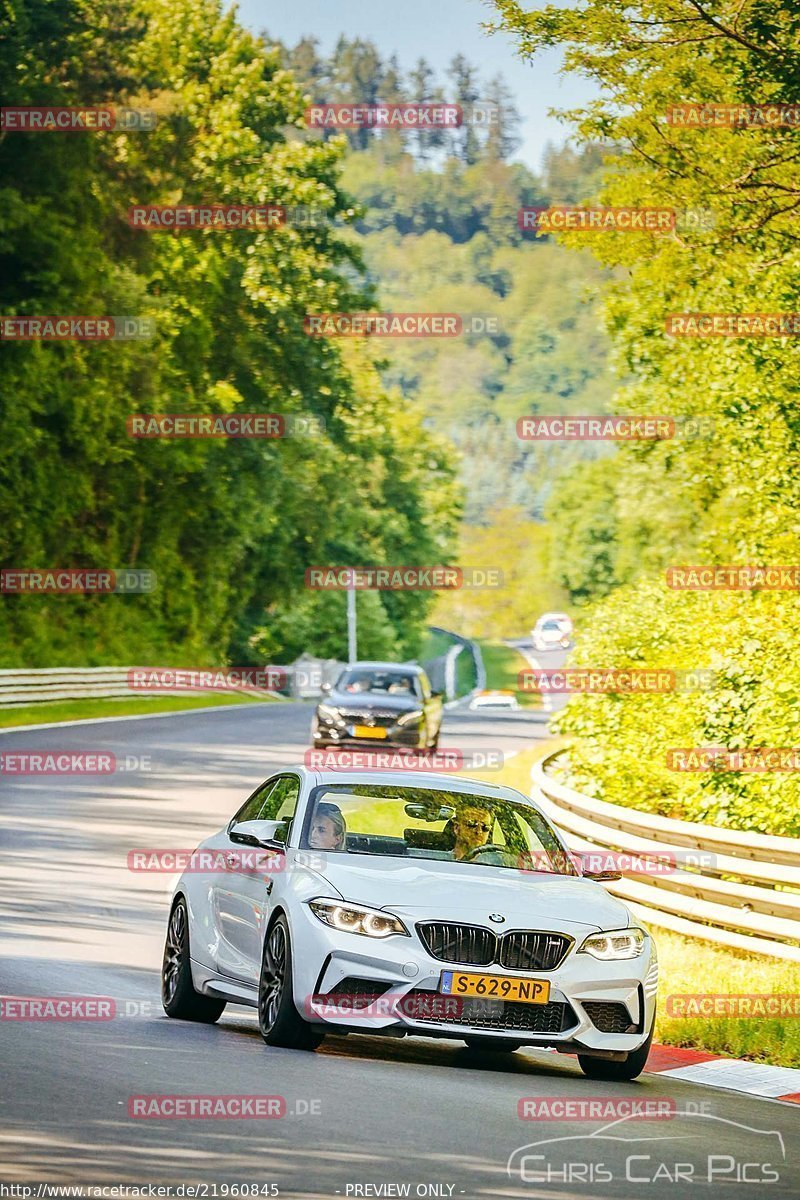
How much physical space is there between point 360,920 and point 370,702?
22.0m

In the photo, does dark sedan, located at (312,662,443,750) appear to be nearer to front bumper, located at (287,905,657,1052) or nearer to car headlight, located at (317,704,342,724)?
car headlight, located at (317,704,342,724)

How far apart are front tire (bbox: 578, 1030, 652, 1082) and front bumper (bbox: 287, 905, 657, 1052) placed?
0.34 m

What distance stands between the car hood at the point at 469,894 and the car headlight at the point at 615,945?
5cm

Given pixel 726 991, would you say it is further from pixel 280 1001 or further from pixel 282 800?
pixel 280 1001

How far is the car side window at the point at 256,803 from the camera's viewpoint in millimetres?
11438

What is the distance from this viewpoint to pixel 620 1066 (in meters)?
9.95

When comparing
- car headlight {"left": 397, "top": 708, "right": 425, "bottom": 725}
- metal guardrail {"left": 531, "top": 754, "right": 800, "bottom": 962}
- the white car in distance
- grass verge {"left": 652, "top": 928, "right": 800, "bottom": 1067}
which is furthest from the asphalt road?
the white car in distance

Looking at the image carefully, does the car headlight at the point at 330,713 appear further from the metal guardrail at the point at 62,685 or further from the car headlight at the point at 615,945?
the car headlight at the point at 615,945

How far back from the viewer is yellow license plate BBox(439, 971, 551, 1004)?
370 inches

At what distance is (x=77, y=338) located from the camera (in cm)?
5256

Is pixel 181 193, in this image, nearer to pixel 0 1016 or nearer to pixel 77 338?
pixel 77 338

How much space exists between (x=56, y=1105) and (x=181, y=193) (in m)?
56.6

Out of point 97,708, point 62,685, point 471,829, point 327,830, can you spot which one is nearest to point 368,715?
point 97,708

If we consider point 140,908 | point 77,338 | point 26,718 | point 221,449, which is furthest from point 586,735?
point 221,449
